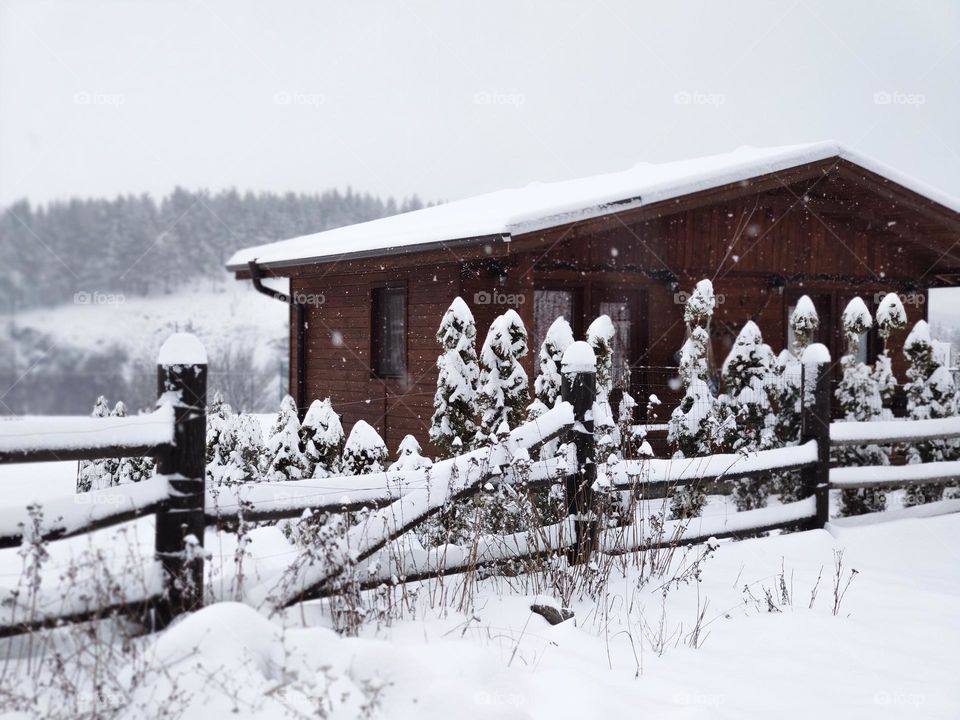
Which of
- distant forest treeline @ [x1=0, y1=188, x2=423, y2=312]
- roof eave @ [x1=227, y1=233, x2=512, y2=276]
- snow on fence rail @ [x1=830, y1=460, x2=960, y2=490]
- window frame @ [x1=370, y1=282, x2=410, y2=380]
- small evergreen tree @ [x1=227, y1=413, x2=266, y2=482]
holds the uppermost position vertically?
distant forest treeline @ [x1=0, y1=188, x2=423, y2=312]

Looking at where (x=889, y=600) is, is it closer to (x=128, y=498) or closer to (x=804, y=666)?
(x=804, y=666)

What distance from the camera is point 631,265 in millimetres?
11516

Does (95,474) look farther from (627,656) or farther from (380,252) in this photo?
(627,656)

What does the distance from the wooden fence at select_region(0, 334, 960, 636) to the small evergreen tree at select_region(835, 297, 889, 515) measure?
284 centimetres

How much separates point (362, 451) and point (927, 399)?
258 inches

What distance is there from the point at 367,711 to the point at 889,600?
3883 mm

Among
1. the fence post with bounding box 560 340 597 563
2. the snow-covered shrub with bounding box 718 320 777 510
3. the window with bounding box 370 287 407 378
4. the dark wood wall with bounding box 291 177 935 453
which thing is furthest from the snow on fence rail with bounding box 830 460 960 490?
the window with bounding box 370 287 407 378

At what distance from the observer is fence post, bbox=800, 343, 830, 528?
7.02 meters

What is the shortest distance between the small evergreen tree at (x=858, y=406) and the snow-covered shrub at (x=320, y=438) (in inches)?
219

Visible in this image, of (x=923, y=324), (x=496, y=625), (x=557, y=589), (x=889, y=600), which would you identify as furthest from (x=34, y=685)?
(x=923, y=324)

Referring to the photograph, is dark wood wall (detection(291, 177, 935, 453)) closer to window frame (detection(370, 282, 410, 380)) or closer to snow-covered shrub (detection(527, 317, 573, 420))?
window frame (detection(370, 282, 410, 380))

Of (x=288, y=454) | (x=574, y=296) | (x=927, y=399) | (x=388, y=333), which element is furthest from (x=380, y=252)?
(x=927, y=399)

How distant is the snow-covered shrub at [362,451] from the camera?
7.34m

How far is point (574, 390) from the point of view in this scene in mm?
5387
